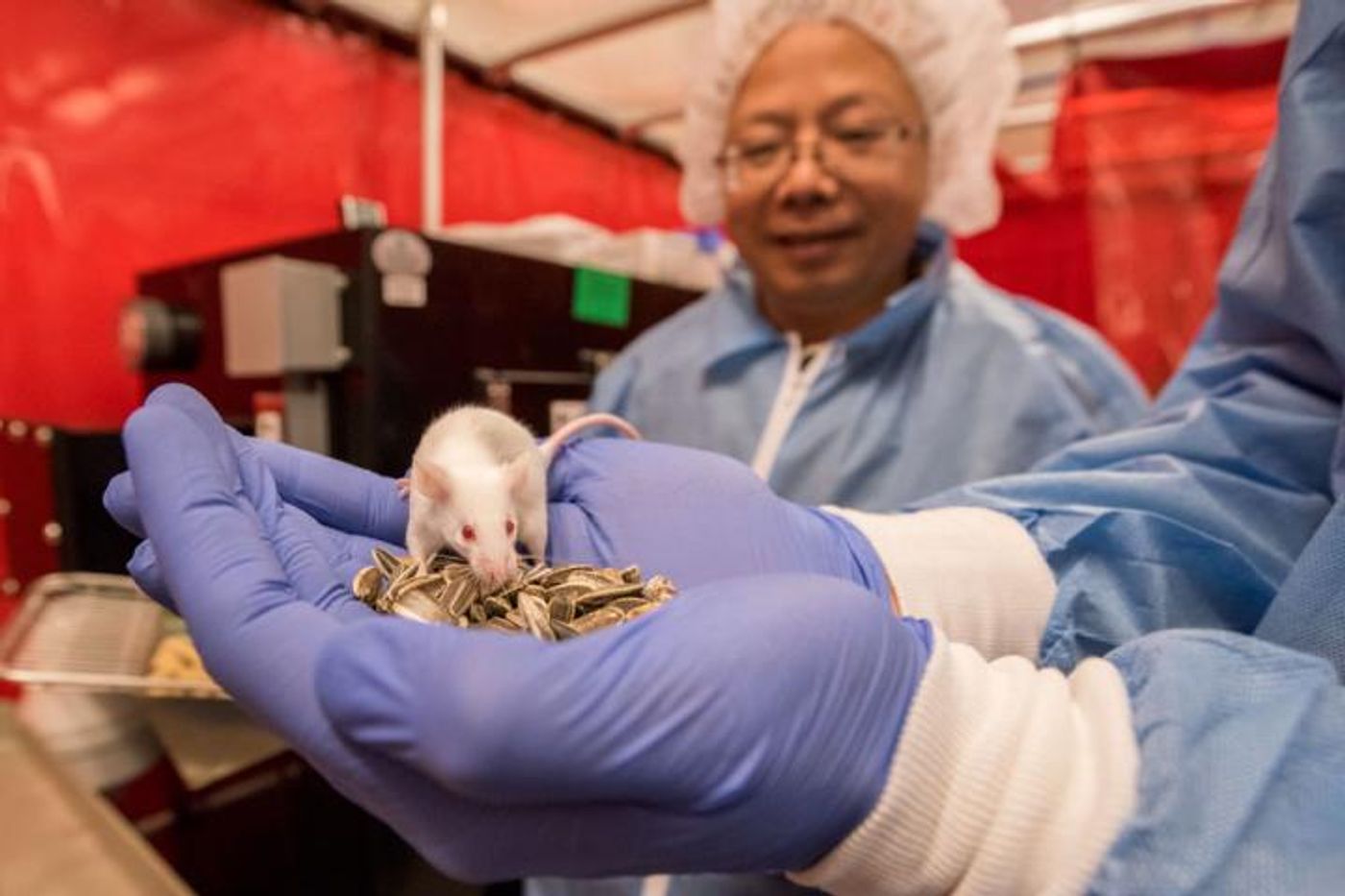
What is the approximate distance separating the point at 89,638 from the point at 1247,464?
1128 mm

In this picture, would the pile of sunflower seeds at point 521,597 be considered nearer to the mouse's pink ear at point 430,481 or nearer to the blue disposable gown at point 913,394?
the mouse's pink ear at point 430,481

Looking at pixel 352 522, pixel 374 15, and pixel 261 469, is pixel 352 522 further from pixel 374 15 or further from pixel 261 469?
pixel 374 15

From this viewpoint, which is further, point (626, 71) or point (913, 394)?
point (626, 71)

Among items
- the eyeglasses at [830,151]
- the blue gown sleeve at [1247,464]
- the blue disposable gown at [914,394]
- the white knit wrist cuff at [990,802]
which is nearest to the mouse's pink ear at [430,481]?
the white knit wrist cuff at [990,802]

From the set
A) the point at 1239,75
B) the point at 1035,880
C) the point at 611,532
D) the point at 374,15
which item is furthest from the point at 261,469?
the point at 1239,75

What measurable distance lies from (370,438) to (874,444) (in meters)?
0.59

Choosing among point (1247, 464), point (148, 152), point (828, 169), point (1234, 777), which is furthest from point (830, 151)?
point (148, 152)

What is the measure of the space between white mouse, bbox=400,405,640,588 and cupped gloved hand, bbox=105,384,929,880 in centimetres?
12

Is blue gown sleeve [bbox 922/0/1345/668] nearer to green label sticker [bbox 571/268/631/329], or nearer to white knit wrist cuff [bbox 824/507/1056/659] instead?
white knit wrist cuff [bbox 824/507/1056/659]

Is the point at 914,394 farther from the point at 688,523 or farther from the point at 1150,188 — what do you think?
the point at 1150,188

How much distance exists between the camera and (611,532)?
1.80 ft

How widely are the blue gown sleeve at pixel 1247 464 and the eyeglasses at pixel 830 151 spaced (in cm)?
43

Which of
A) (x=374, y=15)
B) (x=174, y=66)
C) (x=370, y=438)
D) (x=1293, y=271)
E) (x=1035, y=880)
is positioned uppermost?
(x=374, y=15)

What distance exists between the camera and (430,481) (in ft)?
1.68
